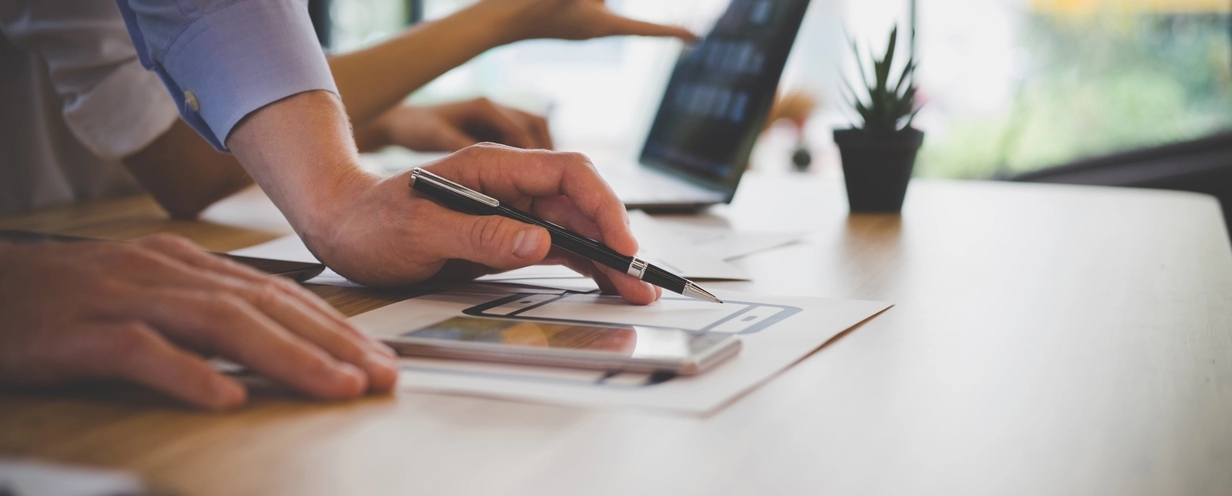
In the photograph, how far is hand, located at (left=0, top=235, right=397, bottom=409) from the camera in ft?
1.30

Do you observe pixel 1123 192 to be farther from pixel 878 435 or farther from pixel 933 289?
pixel 878 435

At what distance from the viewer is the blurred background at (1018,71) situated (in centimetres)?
425

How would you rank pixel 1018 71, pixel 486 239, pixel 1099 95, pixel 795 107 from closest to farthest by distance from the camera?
pixel 486 239 → pixel 795 107 → pixel 1099 95 → pixel 1018 71

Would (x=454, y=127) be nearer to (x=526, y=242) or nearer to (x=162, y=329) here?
(x=526, y=242)

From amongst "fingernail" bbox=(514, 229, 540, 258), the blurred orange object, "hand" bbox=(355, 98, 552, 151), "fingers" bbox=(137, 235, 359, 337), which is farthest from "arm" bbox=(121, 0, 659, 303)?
the blurred orange object

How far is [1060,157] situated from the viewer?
476cm

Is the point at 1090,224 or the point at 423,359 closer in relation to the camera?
the point at 423,359

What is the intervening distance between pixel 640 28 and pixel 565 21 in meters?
0.10

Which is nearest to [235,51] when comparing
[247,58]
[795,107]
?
[247,58]

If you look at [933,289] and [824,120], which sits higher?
[824,120]

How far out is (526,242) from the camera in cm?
60

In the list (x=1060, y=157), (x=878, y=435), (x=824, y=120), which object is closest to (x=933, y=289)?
(x=878, y=435)

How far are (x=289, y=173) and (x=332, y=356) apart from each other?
1.03 feet

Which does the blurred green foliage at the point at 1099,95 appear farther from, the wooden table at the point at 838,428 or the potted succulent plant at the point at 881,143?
the wooden table at the point at 838,428
